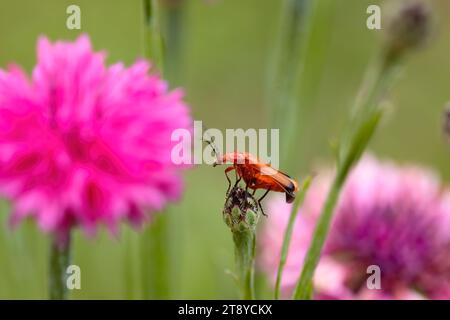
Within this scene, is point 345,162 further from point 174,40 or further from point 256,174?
point 174,40

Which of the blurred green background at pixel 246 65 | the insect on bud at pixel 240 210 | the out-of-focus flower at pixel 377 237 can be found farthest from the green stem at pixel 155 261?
the blurred green background at pixel 246 65

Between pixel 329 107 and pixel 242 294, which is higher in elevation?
pixel 329 107

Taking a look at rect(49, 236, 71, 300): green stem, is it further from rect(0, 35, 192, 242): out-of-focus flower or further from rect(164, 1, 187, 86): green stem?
rect(164, 1, 187, 86): green stem

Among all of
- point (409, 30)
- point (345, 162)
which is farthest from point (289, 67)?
point (345, 162)

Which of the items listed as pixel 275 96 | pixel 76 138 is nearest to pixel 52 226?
pixel 76 138

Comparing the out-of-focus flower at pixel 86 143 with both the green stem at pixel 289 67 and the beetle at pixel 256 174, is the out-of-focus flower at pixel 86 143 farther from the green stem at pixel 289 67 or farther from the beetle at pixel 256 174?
the green stem at pixel 289 67

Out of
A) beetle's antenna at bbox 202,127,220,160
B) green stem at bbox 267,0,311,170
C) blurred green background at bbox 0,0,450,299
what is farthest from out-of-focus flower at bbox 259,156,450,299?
blurred green background at bbox 0,0,450,299

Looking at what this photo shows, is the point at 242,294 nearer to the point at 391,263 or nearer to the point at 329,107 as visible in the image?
the point at 391,263
